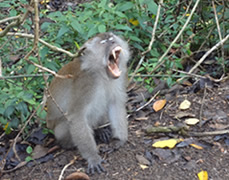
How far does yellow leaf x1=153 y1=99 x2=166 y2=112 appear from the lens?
5429 mm

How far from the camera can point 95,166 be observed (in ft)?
14.4

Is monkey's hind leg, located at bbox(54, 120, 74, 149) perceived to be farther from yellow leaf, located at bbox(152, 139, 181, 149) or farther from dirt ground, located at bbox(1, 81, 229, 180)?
yellow leaf, located at bbox(152, 139, 181, 149)

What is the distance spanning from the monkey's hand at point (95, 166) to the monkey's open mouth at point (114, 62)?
3.21 ft

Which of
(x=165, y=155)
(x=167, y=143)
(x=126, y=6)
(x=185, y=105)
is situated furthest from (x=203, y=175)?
(x=126, y=6)

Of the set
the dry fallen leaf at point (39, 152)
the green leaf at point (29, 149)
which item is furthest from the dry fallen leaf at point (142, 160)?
the green leaf at point (29, 149)

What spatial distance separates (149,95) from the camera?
5910 mm

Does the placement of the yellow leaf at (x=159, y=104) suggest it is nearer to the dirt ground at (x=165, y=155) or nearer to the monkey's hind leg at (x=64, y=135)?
the dirt ground at (x=165, y=155)

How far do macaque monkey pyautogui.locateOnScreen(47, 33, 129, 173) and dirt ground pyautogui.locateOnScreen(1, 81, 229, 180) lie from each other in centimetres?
18

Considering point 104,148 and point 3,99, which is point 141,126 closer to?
point 104,148

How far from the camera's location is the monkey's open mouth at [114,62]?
4.48 metres

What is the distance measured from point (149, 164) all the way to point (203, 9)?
3288mm

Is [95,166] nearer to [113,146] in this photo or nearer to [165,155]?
[113,146]

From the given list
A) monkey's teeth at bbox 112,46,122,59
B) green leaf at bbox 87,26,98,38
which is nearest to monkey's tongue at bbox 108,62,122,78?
monkey's teeth at bbox 112,46,122,59

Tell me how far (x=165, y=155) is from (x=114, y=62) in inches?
48.2
